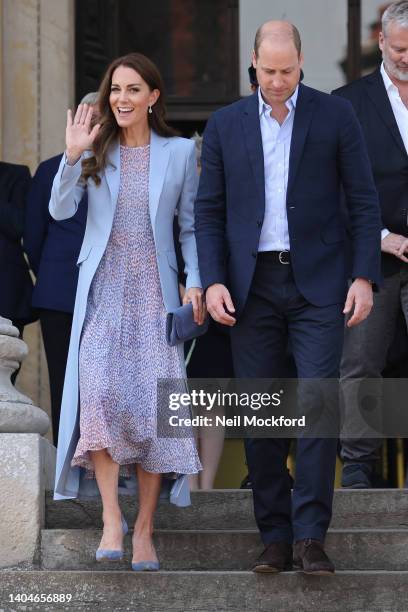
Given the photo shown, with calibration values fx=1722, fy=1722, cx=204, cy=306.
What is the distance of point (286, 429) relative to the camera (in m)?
6.35

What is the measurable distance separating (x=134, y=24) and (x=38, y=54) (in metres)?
0.68

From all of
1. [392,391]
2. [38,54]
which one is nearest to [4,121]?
[38,54]

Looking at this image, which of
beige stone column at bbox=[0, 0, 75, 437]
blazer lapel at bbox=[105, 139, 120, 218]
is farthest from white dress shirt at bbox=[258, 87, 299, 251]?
beige stone column at bbox=[0, 0, 75, 437]

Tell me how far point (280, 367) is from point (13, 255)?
2.16 metres

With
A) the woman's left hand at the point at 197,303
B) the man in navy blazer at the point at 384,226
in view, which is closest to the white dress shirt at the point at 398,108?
the man in navy blazer at the point at 384,226

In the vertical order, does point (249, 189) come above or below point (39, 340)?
above

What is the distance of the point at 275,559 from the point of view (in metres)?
6.27

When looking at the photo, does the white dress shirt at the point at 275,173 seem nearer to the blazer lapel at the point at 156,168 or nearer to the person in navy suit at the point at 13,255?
the blazer lapel at the point at 156,168

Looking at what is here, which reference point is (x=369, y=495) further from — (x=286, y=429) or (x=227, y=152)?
(x=227, y=152)

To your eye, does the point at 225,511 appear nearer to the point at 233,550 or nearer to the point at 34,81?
the point at 233,550

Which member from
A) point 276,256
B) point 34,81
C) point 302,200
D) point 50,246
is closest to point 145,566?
point 276,256

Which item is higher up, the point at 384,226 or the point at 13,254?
the point at 384,226

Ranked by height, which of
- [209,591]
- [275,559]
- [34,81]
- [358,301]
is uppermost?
[34,81]

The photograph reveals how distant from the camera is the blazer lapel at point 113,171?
22.0ft
